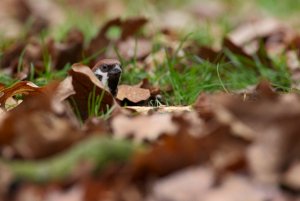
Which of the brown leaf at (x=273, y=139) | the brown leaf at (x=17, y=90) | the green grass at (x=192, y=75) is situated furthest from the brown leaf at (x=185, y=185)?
the green grass at (x=192, y=75)

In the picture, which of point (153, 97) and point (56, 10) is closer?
point (153, 97)

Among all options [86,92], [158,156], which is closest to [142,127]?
[158,156]

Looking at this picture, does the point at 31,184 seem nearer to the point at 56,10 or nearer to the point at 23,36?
the point at 23,36

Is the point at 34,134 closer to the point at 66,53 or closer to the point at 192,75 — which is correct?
the point at 192,75

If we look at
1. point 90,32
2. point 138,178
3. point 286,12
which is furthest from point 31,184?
point 286,12

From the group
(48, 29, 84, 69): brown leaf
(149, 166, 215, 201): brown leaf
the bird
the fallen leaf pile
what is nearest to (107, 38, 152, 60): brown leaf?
(48, 29, 84, 69): brown leaf
